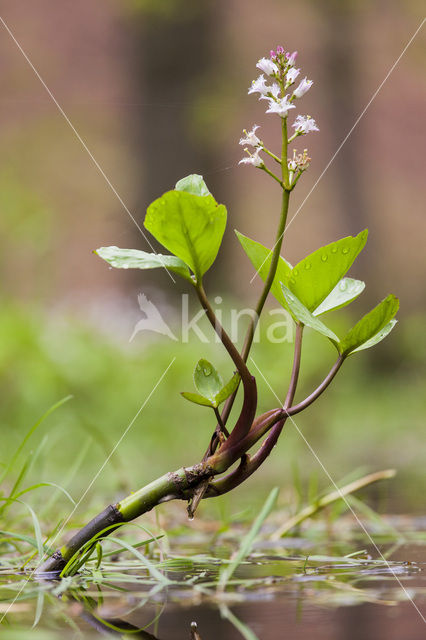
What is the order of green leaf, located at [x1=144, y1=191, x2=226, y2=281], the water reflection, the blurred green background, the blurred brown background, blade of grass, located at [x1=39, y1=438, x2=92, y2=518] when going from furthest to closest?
the blurred brown background → the blurred green background → blade of grass, located at [x1=39, y1=438, x2=92, y2=518] → green leaf, located at [x1=144, y1=191, x2=226, y2=281] → the water reflection

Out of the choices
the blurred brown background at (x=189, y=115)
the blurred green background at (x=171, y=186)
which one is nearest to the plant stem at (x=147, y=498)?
the blurred green background at (x=171, y=186)

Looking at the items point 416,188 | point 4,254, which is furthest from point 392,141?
point 4,254

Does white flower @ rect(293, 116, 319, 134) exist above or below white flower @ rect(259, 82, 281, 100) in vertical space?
below

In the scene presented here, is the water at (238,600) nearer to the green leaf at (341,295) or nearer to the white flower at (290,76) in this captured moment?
the green leaf at (341,295)

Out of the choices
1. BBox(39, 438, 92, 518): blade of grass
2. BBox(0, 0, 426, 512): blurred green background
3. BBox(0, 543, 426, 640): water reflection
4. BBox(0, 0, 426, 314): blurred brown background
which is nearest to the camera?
BBox(0, 543, 426, 640): water reflection

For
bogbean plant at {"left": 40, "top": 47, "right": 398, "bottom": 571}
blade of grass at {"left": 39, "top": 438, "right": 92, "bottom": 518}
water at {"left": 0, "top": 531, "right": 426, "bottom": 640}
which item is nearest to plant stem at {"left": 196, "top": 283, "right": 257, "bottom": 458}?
bogbean plant at {"left": 40, "top": 47, "right": 398, "bottom": 571}

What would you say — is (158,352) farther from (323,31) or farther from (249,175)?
(249,175)

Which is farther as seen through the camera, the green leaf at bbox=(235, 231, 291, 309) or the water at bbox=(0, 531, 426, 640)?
the green leaf at bbox=(235, 231, 291, 309)

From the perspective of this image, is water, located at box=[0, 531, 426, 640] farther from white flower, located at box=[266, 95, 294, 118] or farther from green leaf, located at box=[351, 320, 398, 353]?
white flower, located at box=[266, 95, 294, 118]
